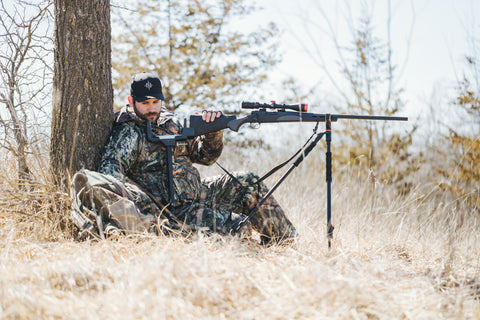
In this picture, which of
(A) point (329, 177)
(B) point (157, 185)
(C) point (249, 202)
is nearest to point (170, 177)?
(B) point (157, 185)

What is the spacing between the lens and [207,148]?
13.9ft

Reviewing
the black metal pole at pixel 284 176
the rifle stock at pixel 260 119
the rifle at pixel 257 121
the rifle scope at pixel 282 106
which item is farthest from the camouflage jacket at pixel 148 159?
the rifle scope at pixel 282 106

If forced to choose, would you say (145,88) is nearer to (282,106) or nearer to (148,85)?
(148,85)

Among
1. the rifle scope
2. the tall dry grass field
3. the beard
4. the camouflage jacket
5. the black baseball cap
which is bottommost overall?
the tall dry grass field

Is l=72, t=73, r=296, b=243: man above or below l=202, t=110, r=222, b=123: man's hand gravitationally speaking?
below

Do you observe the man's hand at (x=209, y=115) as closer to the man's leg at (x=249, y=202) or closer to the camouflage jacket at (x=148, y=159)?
the camouflage jacket at (x=148, y=159)

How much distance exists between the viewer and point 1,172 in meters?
3.91

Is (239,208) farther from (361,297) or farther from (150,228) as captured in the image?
(361,297)

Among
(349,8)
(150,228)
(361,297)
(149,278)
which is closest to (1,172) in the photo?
(150,228)

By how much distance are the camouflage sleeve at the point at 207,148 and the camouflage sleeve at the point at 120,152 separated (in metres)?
0.66

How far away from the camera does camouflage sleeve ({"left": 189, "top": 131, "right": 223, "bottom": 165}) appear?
4.15 meters

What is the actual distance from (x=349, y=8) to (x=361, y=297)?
27.2 ft

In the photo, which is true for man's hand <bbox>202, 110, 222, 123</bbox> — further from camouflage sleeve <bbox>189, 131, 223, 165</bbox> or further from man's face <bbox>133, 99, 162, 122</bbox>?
man's face <bbox>133, 99, 162, 122</bbox>

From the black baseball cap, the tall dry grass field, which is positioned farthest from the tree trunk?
the tall dry grass field
